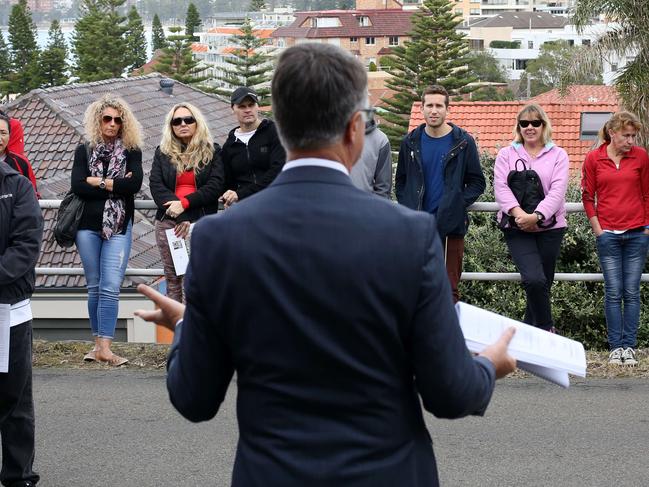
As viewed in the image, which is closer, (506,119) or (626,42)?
(626,42)

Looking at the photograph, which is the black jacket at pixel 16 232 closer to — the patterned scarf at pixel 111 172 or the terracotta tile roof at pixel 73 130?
the patterned scarf at pixel 111 172

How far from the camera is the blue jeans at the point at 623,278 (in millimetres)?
7418

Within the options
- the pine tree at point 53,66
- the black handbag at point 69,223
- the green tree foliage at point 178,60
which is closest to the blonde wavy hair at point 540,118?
the black handbag at point 69,223

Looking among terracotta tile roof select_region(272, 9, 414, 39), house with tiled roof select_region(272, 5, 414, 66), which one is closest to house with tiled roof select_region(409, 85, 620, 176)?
house with tiled roof select_region(272, 5, 414, 66)

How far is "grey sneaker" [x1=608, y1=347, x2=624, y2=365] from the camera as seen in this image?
7.33 meters

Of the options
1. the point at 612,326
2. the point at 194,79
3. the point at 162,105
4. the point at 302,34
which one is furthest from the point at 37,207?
the point at 302,34

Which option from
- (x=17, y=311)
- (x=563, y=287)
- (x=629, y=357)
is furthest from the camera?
(x=563, y=287)

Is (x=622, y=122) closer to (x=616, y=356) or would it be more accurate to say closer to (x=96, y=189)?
(x=616, y=356)

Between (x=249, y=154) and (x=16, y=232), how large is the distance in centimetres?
297

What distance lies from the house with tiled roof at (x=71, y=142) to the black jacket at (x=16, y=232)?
7.40 meters

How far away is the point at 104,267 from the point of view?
750 centimetres

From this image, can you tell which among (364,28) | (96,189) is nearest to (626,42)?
(96,189)

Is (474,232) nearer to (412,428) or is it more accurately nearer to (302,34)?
(412,428)

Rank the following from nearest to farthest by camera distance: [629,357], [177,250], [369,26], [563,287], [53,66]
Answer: [629,357] → [177,250] → [563,287] → [53,66] → [369,26]
